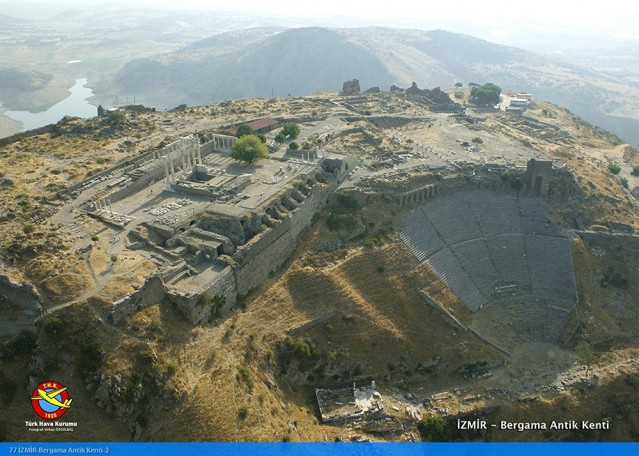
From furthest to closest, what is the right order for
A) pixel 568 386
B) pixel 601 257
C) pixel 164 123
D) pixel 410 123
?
pixel 410 123 < pixel 164 123 < pixel 601 257 < pixel 568 386

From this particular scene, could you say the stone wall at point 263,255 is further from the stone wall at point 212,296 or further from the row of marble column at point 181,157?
the row of marble column at point 181,157

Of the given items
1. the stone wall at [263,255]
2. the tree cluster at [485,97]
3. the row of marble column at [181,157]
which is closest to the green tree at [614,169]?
the tree cluster at [485,97]

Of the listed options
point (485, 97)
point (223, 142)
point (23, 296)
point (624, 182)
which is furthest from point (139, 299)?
point (485, 97)

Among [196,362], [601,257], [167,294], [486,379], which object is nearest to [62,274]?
[167,294]

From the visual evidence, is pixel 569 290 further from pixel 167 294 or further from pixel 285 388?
pixel 167 294

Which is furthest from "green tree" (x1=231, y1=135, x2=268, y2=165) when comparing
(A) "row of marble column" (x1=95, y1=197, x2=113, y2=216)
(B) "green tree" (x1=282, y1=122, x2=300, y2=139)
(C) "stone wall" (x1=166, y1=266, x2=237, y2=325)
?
Result: (C) "stone wall" (x1=166, y1=266, x2=237, y2=325)

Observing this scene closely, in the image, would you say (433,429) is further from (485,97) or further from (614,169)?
(485,97)

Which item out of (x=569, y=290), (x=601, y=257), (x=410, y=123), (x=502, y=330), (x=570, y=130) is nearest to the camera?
(x=502, y=330)
